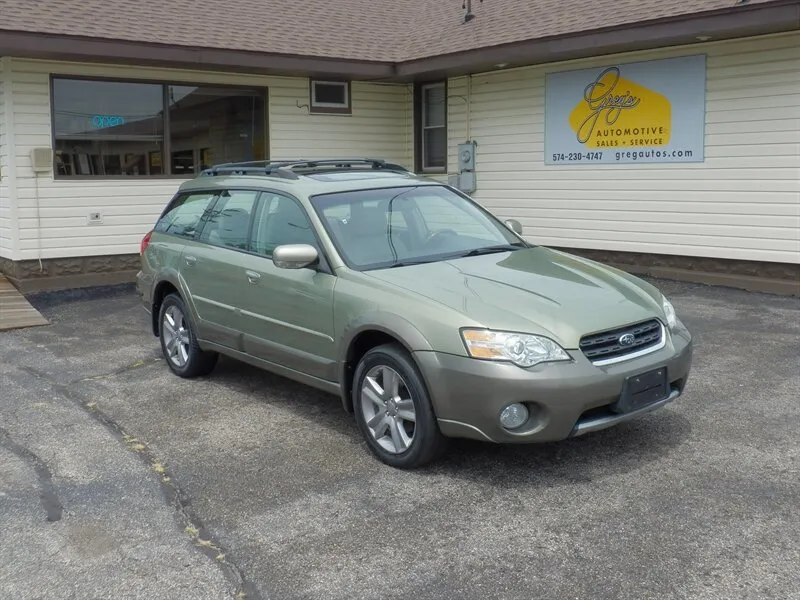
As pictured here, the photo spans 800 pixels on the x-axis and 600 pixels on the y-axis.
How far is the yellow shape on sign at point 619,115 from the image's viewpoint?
11117mm

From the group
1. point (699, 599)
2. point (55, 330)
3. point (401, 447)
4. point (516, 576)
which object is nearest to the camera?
point (699, 599)

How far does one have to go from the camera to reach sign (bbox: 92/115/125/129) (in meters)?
11.6

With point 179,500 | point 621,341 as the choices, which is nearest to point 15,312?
point 179,500

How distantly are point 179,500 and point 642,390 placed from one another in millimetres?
2575

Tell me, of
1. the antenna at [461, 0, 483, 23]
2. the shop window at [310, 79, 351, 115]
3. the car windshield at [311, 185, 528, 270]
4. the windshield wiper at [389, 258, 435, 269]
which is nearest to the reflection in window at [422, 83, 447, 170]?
the antenna at [461, 0, 483, 23]

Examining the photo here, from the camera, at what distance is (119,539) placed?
4094mm

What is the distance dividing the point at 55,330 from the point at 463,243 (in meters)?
5.54

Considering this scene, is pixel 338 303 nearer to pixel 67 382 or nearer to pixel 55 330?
pixel 67 382

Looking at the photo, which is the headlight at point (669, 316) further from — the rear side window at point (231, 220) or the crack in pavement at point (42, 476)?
the crack in pavement at point (42, 476)

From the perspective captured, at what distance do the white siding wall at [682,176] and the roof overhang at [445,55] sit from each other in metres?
0.40

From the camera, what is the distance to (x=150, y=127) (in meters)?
12.0

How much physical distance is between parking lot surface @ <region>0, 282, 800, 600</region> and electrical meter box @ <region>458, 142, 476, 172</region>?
7.46 metres

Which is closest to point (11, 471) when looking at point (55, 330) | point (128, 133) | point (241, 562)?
point (241, 562)

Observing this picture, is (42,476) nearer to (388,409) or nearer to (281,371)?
(281,371)
